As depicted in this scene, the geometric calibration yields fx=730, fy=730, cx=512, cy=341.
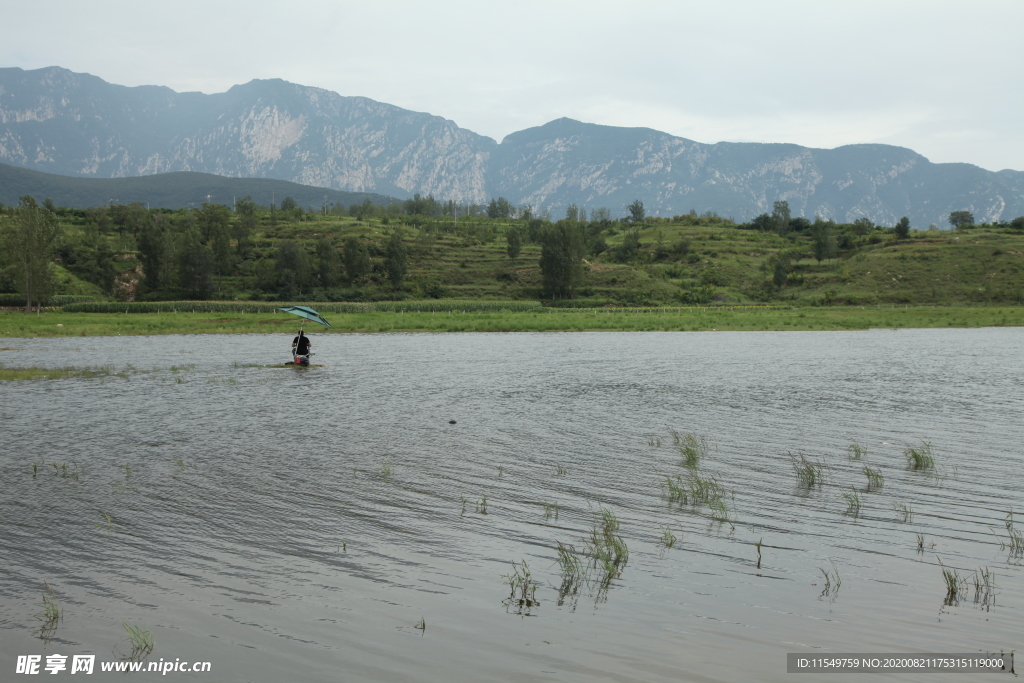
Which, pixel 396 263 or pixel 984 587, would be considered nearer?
pixel 984 587

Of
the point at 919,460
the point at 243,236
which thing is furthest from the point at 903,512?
the point at 243,236

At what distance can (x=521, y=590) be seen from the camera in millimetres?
10156

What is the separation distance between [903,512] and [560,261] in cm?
13552

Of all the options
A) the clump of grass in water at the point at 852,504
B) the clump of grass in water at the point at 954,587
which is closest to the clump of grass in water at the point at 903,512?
the clump of grass in water at the point at 852,504

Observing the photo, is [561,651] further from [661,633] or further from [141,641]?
[141,641]

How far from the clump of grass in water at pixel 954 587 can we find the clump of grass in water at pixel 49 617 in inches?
444

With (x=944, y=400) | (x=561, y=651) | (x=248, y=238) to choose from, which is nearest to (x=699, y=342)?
(x=944, y=400)

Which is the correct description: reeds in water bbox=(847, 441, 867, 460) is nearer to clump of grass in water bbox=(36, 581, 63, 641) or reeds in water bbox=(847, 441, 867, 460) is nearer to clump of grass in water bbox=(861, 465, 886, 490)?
clump of grass in water bbox=(861, 465, 886, 490)

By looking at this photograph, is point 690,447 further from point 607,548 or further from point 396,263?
point 396,263

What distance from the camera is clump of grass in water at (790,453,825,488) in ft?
53.5

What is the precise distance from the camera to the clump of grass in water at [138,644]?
326 inches

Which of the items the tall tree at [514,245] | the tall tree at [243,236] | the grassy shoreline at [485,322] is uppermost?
the tall tree at [514,245]

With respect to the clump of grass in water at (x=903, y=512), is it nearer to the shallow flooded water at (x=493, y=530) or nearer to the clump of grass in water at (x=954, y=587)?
the shallow flooded water at (x=493, y=530)

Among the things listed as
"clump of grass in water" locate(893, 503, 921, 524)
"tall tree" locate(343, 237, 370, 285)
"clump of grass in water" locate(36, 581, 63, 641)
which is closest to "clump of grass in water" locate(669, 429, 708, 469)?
"clump of grass in water" locate(893, 503, 921, 524)
